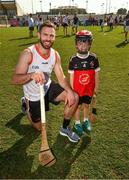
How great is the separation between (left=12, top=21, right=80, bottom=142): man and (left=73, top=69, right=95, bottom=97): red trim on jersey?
215 millimetres

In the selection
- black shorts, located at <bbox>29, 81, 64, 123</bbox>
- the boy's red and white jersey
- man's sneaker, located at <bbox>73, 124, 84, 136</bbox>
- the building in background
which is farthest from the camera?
the building in background

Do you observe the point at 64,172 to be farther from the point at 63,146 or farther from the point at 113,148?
the point at 113,148

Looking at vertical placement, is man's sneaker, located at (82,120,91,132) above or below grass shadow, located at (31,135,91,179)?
above

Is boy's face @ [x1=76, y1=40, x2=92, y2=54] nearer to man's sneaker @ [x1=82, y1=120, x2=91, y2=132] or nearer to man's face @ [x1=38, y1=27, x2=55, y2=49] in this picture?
man's face @ [x1=38, y1=27, x2=55, y2=49]

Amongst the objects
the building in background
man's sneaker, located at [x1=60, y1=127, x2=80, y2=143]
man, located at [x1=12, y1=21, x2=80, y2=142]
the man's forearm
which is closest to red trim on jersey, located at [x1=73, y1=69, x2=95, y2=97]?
man, located at [x1=12, y1=21, x2=80, y2=142]

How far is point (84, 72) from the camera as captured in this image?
17.2 ft

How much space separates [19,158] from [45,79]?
157cm

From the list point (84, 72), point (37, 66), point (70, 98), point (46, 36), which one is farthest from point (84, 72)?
point (46, 36)

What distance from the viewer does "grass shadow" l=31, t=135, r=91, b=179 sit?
4074 mm

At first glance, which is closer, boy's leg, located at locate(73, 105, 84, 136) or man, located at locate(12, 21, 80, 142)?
man, located at locate(12, 21, 80, 142)

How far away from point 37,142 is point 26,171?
871mm

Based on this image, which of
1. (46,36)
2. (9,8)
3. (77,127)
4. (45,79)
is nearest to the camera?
(46,36)

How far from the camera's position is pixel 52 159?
4285mm

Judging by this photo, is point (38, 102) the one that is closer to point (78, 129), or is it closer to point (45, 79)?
point (45, 79)
